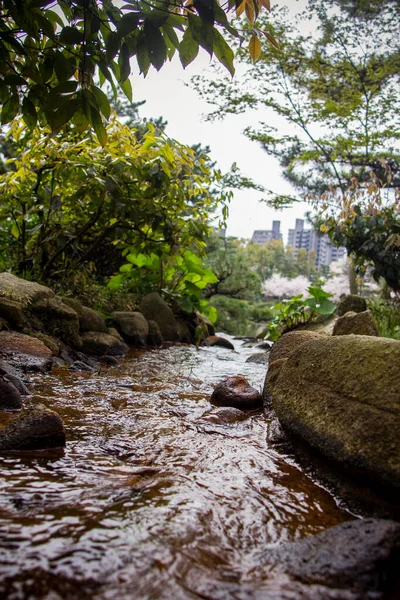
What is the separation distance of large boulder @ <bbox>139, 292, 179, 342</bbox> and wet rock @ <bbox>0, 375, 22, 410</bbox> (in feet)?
15.3

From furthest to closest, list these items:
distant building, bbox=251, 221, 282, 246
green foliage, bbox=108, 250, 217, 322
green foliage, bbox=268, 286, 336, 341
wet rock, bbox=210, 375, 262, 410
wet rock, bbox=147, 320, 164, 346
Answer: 1. distant building, bbox=251, 221, 282, 246
2. green foliage, bbox=108, 250, 217, 322
3. wet rock, bbox=147, 320, 164, 346
4. green foliage, bbox=268, 286, 336, 341
5. wet rock, bbox=210, 375, 262, 410

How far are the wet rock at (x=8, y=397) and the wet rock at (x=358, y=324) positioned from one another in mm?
3162

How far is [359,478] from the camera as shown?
4.69 ft

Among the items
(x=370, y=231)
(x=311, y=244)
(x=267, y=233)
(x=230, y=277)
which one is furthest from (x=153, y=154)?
(x=267, y=233)

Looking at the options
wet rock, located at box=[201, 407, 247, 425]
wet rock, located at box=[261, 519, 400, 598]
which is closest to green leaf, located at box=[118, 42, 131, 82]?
wet rock, located at box=[261, 519, 400, 598]

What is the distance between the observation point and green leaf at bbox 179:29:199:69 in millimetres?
1285

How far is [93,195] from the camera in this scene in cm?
488

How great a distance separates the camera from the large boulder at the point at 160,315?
6.88 meters

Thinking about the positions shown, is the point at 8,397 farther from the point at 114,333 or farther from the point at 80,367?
the point at 114,333

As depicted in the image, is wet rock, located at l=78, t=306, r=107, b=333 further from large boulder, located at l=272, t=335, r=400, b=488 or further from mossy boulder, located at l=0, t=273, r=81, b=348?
large boulder, located at l=272, t=335, r=400, b=488

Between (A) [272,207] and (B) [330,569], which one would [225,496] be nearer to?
(B) [330,569]

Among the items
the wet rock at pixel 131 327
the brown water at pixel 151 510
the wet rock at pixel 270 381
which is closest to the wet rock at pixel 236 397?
the wet rock at pixel 270 381

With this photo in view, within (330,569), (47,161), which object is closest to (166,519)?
(330,569)

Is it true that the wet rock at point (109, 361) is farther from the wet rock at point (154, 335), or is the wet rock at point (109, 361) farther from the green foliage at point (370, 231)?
the green foliage at point (370, 231)
